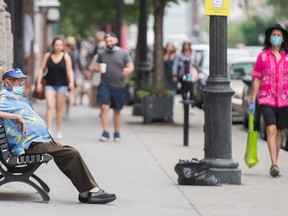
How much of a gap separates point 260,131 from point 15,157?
9914mm

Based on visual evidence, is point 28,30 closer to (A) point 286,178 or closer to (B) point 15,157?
(A) point 286,178

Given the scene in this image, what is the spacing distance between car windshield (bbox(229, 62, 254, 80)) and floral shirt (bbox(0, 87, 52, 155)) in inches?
593

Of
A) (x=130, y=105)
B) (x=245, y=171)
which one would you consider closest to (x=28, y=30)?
(x=130, y=105)

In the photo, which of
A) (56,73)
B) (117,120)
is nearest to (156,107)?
(117,120)

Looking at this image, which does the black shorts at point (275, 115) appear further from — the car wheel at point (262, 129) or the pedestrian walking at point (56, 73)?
the car wheel at point (262, 129)

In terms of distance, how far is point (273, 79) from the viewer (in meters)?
13.1

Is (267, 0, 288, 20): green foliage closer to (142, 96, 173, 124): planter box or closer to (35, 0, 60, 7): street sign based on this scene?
(35, 0, 60, 7): street sign

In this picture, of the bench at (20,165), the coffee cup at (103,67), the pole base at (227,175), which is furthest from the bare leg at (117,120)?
the bench at (20,165)

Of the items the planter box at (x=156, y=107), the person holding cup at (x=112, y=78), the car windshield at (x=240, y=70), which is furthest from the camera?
the car windshield at (x=240, y=70)

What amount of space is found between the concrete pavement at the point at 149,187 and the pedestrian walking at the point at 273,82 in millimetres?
595

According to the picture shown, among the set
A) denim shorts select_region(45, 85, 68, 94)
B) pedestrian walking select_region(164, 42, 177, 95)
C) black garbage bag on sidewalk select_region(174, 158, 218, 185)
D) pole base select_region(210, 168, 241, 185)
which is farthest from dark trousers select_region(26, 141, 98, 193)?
pedestrian walking select_region(164, 42, 177, 95)

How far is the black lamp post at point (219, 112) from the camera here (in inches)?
480

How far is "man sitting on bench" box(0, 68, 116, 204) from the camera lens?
10.1 m

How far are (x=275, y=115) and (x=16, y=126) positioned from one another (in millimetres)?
4060
